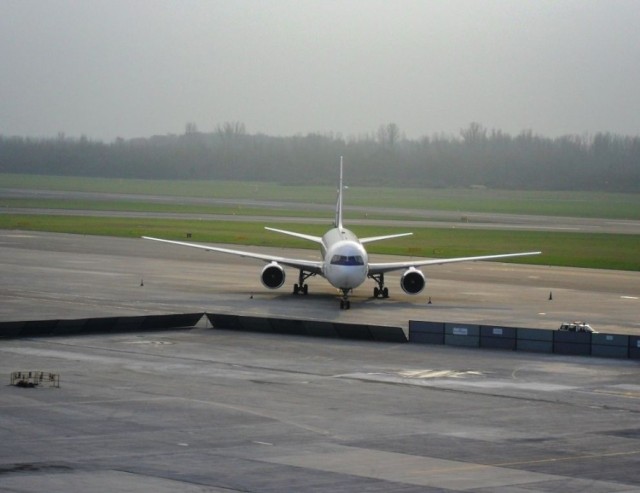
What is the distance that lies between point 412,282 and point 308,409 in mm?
31894

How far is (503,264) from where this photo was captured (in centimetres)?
8950

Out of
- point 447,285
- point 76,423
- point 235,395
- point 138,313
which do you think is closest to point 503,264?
point 447,285

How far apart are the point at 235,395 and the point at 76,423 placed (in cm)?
607

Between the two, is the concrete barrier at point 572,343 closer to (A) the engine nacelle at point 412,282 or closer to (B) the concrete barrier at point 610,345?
(B) the concrete barrier at point 610,345

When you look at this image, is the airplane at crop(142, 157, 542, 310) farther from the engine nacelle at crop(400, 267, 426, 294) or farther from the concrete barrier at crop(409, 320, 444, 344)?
the concrete barrier at crop(409, 320, 444, 344)

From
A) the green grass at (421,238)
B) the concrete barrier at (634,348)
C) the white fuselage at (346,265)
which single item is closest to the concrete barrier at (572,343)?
the concrete barrier at (634,348)

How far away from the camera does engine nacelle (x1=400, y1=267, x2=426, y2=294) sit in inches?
2484

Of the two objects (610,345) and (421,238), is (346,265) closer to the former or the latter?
(610,345)

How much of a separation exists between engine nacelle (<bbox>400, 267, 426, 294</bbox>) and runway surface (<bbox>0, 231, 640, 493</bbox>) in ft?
8.55

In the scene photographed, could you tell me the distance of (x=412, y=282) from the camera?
6328cm

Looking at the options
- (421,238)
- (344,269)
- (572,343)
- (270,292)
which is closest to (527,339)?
(572,343)

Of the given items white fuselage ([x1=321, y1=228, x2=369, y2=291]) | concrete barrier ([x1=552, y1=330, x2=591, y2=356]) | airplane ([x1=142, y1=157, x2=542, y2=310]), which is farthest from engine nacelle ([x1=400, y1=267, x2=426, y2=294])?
concrete barrier ([x1=552, y1=330, x2=591, y2=356])

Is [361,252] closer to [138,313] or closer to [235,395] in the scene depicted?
[138,313]

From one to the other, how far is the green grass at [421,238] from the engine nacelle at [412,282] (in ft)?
88.8
